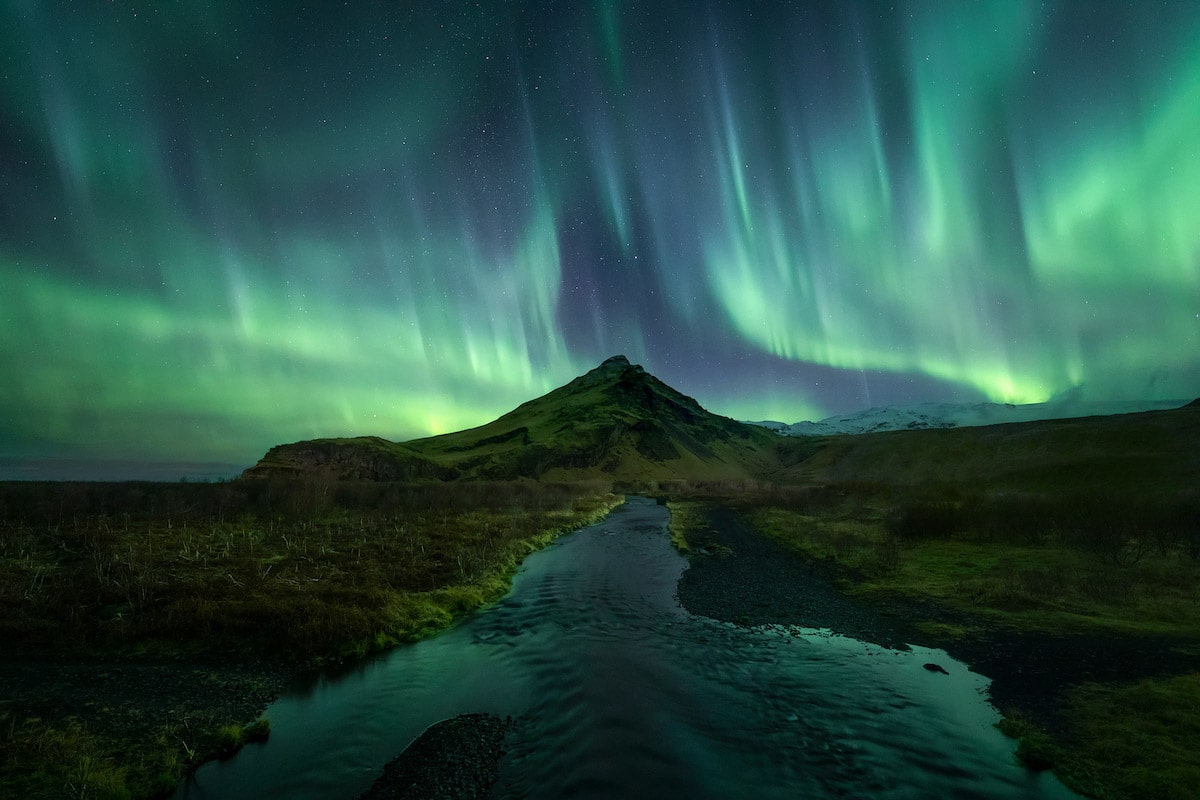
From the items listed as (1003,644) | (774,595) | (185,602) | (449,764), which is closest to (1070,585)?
(1003,644)

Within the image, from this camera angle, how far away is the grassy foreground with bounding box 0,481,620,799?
1091 cm

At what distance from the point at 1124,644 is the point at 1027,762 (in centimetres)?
1148

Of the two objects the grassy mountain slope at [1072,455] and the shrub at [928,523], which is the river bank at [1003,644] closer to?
the shrub at [928,523]

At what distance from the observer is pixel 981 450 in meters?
154

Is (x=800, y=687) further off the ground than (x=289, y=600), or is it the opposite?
(x=289, y=600)

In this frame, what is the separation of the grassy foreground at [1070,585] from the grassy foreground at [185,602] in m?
21.1

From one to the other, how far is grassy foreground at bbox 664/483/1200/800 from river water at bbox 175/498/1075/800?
5.62 ft

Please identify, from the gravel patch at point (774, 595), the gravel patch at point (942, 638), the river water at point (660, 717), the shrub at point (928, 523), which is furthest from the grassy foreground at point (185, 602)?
the shrub at point (928, 523)

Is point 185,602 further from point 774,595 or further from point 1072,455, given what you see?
point 1072,455

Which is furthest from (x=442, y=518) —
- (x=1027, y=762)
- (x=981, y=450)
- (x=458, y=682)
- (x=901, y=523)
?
(x=981, y=450)

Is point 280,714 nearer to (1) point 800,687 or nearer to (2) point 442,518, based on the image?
(1) point 800,687

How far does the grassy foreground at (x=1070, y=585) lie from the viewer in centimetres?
1094

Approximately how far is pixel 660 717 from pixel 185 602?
66.6 feet

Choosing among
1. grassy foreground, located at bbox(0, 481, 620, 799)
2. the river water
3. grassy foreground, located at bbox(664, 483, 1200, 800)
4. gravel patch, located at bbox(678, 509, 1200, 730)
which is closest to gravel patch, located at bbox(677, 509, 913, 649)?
gravel patch, located at bbox(678, 509, 1200, 730)
